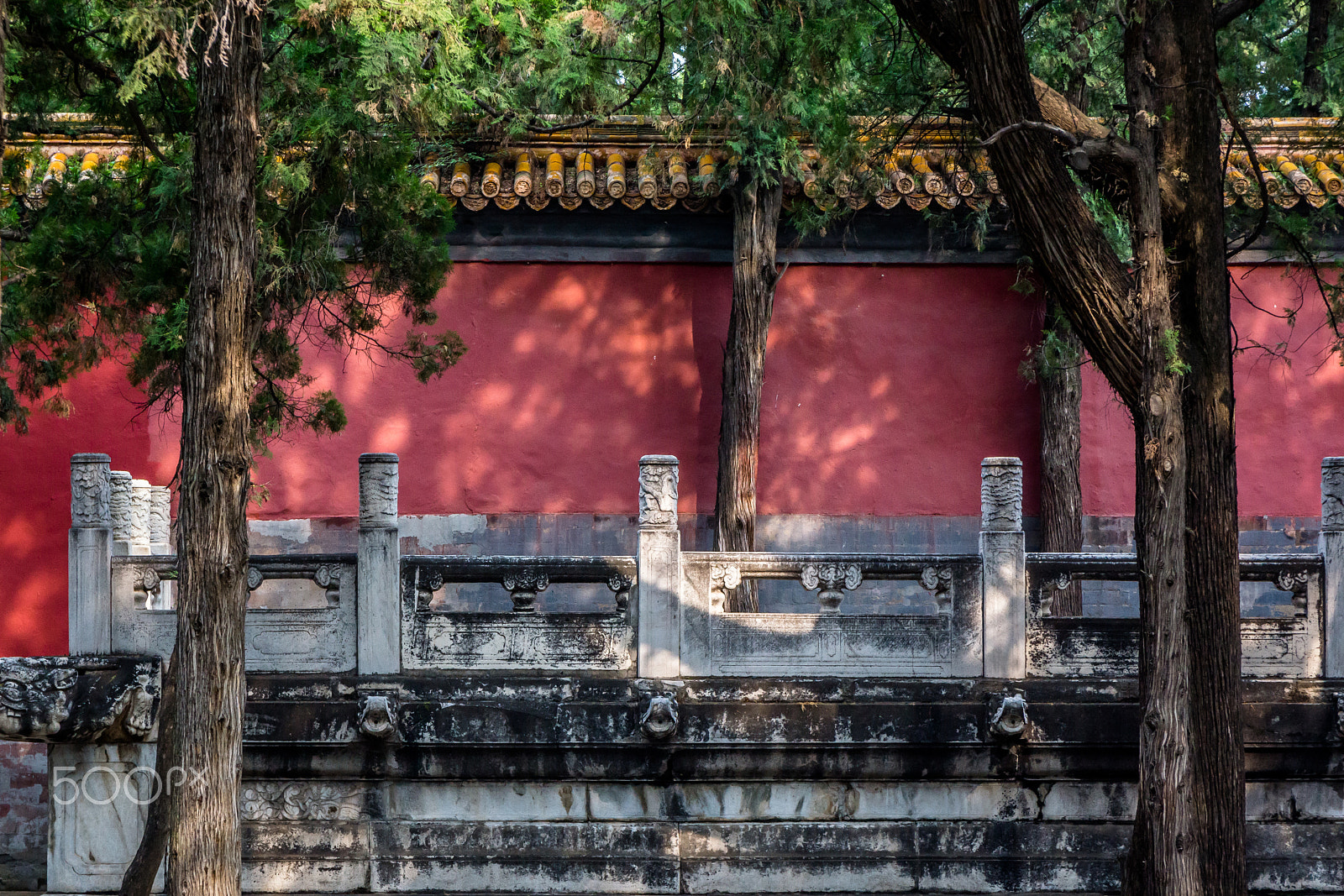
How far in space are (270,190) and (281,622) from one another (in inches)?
94.2

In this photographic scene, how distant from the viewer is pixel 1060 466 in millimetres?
9273

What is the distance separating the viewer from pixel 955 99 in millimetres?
6613

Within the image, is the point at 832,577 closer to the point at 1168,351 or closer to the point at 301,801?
the point at 1168,351

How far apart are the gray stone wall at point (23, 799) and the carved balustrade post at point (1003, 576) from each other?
693 centimetres

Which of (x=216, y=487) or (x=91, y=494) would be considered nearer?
(x=216, y=487)

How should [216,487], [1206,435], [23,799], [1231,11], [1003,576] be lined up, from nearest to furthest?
[216,487] < [1206,435] < [1231,11] < [1003,576] < [23,799]

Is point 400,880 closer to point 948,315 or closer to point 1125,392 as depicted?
point 1125,392

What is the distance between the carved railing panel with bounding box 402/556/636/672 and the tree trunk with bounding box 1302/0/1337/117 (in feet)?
25.8

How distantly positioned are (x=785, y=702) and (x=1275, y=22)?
33.1ft

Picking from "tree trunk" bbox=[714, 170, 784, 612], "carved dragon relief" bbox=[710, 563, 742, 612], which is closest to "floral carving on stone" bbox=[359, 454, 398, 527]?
"carved dragon relief" bbox=[710, 563, 742, 612]

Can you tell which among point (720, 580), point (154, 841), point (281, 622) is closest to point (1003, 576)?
point (720, 580)

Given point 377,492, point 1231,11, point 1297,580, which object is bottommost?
point 1297,580

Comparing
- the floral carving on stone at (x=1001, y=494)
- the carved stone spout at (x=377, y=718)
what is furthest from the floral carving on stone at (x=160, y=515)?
the floral carving on stone at (x=1001, y=494)

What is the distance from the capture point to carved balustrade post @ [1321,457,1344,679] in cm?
654
